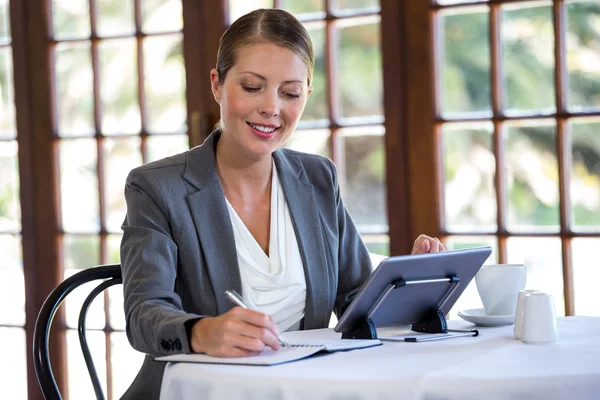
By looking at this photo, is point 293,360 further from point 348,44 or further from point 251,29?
point 348,44

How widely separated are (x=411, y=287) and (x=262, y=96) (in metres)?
0.57

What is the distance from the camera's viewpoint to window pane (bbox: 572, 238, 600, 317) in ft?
8.79

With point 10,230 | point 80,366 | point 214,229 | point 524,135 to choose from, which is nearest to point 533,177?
point 524,135

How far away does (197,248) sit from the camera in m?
1.74

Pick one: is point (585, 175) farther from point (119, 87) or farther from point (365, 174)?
point (119, 87)

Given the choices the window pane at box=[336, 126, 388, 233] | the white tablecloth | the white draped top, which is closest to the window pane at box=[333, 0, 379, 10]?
the window pane at box=[336, 126, 388, 233]

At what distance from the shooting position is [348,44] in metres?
3.01

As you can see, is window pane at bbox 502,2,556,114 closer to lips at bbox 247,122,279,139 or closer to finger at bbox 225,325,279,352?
lips at bbox 247,122,279,139

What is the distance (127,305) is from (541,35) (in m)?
1.70

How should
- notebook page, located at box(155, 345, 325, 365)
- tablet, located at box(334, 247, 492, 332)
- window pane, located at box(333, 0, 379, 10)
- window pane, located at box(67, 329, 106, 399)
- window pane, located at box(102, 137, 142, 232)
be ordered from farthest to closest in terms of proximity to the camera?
window pane, located at box(67, 329, 106, 399) < window pane, located at box(102, 137, 142, 232) < window pane, located at box(333, 0, 379, 10) < tablet, located at box(334, 247, 492, 332) < notebook page, located at box(155, 345, 325, 365)

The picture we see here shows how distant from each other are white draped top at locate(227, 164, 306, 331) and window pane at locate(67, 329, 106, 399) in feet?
6.17

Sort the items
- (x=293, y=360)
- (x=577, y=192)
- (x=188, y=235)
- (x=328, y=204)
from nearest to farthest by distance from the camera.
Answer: (x=293, y=360) < (x=188, y=235) < (x=328, y=204) < (x=577, y=192)

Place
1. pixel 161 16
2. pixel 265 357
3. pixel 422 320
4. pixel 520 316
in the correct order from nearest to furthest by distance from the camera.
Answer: pixel 265 357, pixel 520 316, pixel 422 320, pixel 161 16

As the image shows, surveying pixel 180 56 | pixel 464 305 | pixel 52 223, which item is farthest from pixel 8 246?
pixel 464 305
